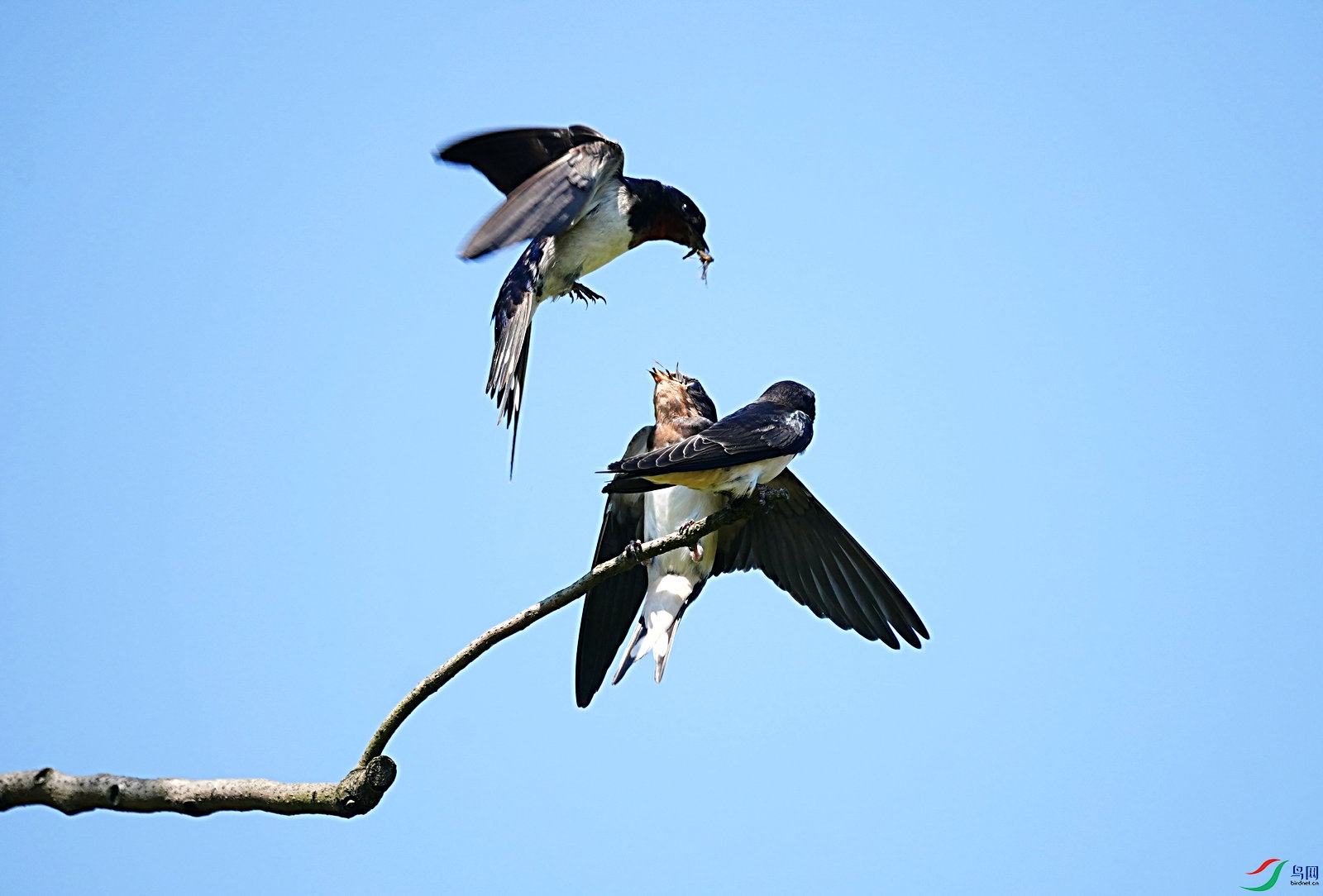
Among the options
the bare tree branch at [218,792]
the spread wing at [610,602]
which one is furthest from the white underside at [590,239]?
the bare tree branch at [218,792]

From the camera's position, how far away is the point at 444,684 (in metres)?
2.87

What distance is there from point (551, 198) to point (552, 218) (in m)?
0.21

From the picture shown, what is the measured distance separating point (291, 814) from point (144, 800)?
338mm

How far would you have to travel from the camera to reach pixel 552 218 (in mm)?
4336

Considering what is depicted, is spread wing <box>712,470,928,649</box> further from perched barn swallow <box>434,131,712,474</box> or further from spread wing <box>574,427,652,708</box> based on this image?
perched barn swallow <box>434,131,712,474</box>

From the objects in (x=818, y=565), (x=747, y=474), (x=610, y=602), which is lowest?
(x=610, y=602)

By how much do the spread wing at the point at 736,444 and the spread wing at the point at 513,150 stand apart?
4.37ft

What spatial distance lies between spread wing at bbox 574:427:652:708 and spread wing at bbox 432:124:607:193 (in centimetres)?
132

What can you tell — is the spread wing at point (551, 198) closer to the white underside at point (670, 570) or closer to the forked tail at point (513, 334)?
the forked tail at point (513, 334)

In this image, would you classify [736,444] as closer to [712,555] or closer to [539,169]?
[712,555]

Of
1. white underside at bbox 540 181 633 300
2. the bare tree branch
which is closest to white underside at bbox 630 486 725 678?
white underside at bbox 540 181 633 300

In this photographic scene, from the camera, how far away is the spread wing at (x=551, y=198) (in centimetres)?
389

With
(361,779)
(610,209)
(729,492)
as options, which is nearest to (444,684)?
(361,779)

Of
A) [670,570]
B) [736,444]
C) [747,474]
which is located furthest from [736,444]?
[670,570]
